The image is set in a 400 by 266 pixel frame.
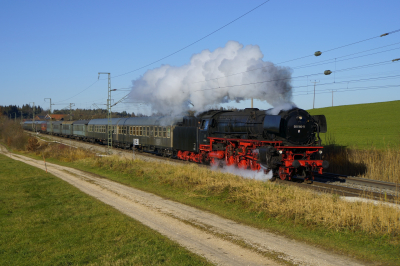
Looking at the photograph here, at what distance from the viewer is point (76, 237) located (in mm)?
9867

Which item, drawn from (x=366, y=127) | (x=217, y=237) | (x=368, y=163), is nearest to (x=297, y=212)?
(x=217, y=237)

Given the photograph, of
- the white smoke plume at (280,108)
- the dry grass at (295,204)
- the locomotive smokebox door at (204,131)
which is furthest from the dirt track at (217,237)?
the locomotive smokebox door at (204,131)

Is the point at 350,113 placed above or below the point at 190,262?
above

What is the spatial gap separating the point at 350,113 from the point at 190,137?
153 ft

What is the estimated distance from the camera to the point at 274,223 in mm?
10359

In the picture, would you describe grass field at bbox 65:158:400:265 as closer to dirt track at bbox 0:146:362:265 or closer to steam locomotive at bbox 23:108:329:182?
dirt track at bbox 0:146:362:265

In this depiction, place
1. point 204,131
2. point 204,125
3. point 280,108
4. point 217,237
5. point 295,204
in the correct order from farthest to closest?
1. point 204,125
2. point 204,131
3. point 280,108
4. point 295,204
5. point 217,237

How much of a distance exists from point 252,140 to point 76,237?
37.5 feet

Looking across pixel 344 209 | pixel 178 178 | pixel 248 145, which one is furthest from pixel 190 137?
pixel 344 209

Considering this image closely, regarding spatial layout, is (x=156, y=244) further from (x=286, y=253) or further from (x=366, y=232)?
(x=366, y=232)

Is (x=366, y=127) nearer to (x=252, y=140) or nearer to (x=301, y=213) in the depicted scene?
(x=252, y=140)

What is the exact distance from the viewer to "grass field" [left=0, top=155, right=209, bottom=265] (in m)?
7.99

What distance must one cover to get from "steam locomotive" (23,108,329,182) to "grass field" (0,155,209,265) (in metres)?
8.76

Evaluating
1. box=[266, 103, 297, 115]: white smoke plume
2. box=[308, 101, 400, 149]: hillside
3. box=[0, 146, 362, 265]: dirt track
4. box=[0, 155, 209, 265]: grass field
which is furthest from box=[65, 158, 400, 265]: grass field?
box=[308, 101, 400, 149]: hillside
